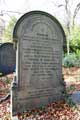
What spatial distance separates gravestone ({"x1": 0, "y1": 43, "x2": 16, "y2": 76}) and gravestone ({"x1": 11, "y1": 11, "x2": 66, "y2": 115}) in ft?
25.7

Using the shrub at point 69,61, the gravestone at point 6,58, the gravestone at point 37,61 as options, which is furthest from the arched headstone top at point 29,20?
the shrub at point 69,61

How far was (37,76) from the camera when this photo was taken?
6707mm

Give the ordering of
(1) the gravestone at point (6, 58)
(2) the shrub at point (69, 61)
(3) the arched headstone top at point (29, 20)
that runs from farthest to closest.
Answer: (2) the shrub at point (69, 61), (1) the gravestone at point (6, 58), (3) the arched headstone top at point (29, 20)

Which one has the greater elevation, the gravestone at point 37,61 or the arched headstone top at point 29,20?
the arched headstone top at point 29,20

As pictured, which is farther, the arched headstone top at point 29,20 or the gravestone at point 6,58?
the gravestone at point 6,58

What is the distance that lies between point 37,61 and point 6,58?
27.0 feet

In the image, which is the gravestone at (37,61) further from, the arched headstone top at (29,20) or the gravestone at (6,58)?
the gravestone at (6,58)

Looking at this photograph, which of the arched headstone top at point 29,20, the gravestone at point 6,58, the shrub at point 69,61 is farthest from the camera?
the shrub at point 69,61

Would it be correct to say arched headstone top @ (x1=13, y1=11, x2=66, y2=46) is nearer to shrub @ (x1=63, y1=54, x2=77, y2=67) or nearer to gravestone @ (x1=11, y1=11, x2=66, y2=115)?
gravestone @ (x1=11, y1=11, x2=66, y2=115)

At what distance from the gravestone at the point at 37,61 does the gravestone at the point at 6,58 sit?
784 cm

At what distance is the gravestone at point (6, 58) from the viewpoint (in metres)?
14.5

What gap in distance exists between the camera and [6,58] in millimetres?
14688

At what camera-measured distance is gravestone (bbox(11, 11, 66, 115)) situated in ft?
20.8

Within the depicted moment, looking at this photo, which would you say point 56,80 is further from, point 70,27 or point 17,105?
point 70,27
